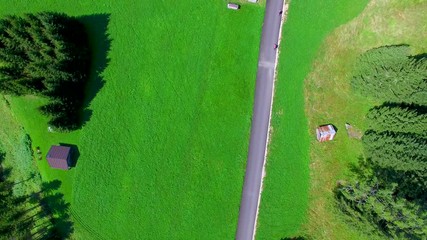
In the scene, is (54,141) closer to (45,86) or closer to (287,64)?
(45,86)

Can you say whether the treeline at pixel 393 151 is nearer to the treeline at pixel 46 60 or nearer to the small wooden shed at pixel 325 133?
the small wooden shed at pixel 325 133

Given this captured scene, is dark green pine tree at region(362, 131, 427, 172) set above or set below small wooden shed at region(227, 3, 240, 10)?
below

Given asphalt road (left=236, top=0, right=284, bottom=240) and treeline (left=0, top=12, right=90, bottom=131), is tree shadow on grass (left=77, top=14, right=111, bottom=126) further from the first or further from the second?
asphalt road (left=236, top=0, right=284, bottom=240)

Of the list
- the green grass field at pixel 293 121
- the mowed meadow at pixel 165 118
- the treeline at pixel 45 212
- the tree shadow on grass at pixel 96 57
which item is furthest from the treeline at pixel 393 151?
the treeline at pixel 45 212

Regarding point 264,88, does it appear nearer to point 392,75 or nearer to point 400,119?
point 392,75

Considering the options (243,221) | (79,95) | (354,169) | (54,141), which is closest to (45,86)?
(79,95)

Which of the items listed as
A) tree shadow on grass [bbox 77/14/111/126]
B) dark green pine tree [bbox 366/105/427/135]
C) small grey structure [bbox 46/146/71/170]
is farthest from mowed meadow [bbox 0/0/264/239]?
dark green pine tree [bbox 366/105/427/135]
